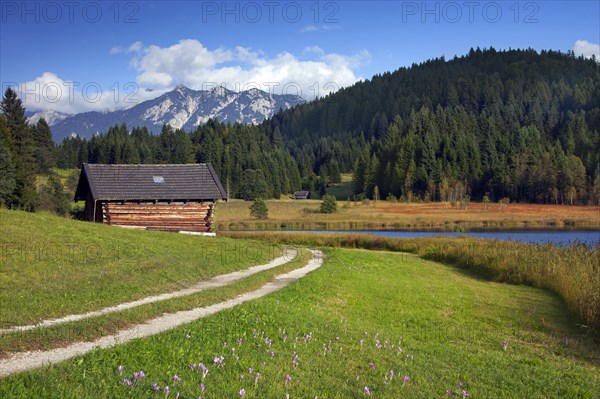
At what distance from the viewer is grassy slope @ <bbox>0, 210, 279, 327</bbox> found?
555 inches

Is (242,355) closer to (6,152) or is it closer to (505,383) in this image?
(505,383)

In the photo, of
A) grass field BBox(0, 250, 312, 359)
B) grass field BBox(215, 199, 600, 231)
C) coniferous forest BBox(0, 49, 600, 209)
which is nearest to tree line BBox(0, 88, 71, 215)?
grass field BBox(215, 199, 600, 231)

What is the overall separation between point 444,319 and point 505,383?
7.38 meters

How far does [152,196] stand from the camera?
132ft

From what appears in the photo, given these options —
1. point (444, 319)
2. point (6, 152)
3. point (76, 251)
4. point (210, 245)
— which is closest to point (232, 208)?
point (6, 152)

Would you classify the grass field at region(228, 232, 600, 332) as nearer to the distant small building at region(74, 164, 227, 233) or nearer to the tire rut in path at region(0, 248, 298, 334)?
the tire rut in path at region(0, 248, 298, 334)

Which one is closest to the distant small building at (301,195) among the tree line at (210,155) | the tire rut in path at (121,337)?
the tree line at (210,155)

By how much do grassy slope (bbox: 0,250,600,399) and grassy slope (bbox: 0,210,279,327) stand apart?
4195mm

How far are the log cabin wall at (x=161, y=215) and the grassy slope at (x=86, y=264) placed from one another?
9652mm

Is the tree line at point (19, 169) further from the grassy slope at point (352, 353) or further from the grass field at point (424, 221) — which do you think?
the grassy slope at point (352, 353)

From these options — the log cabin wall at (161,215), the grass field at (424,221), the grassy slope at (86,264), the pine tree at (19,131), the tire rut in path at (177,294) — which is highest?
the pine tree at (19,131)

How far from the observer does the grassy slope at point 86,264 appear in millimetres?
14085

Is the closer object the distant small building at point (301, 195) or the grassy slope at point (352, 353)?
the grassy slope at point (352, 353)

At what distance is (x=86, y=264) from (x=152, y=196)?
2096 centimetres
